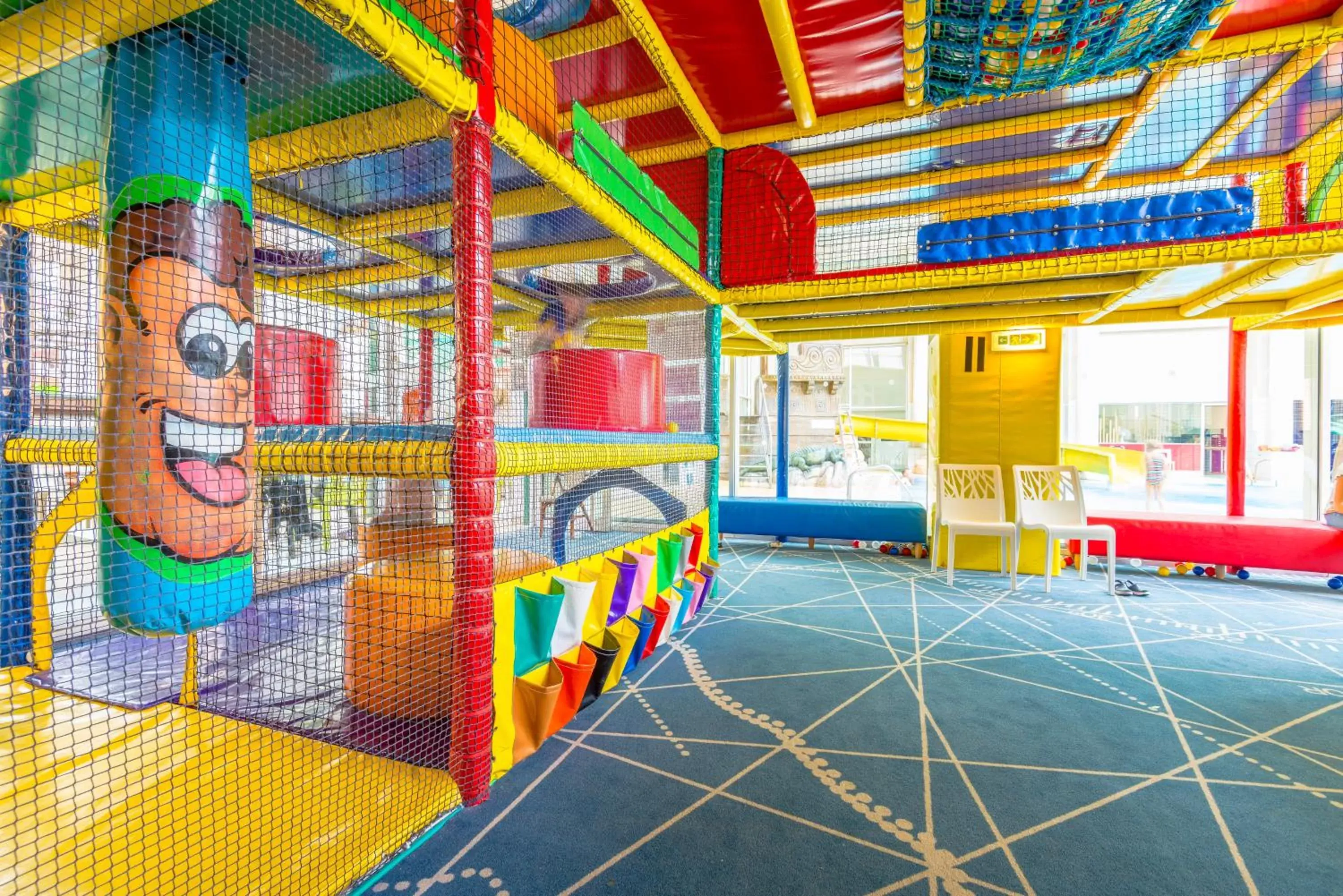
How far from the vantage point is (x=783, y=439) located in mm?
6887

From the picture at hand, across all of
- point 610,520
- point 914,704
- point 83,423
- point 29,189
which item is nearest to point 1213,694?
point 914,704

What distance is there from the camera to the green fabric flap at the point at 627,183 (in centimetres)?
211

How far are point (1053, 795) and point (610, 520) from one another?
2800 millimetres

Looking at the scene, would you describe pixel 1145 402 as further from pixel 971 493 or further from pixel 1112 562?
pixel 1112 562

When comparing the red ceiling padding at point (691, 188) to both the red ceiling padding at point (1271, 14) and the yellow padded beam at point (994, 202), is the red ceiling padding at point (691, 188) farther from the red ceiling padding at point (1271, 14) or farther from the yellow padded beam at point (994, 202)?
the red ceiling padding at point (1271, 14)

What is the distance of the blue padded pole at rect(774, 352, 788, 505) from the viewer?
6.78 meters

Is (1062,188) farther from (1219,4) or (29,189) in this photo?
(29,189)

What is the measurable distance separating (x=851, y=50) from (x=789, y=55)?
0.70 m

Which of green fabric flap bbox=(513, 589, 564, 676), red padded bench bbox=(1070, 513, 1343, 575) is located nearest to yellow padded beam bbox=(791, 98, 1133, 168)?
red padded bench bbox=(1070, 513, 1343, 575)

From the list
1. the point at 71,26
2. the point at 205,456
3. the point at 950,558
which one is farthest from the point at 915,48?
the point at 950,558

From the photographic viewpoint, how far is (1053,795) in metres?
1.82

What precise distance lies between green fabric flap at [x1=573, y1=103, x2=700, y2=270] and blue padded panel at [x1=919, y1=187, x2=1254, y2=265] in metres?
1.39

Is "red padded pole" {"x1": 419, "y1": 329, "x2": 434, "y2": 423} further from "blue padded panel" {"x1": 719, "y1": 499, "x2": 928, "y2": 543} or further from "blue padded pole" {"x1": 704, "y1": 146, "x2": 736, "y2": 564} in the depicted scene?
"blue padded panel" {"x1": 719, "y1": 499, "x2": 928, "y2": 543}

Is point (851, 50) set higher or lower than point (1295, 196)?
higher
